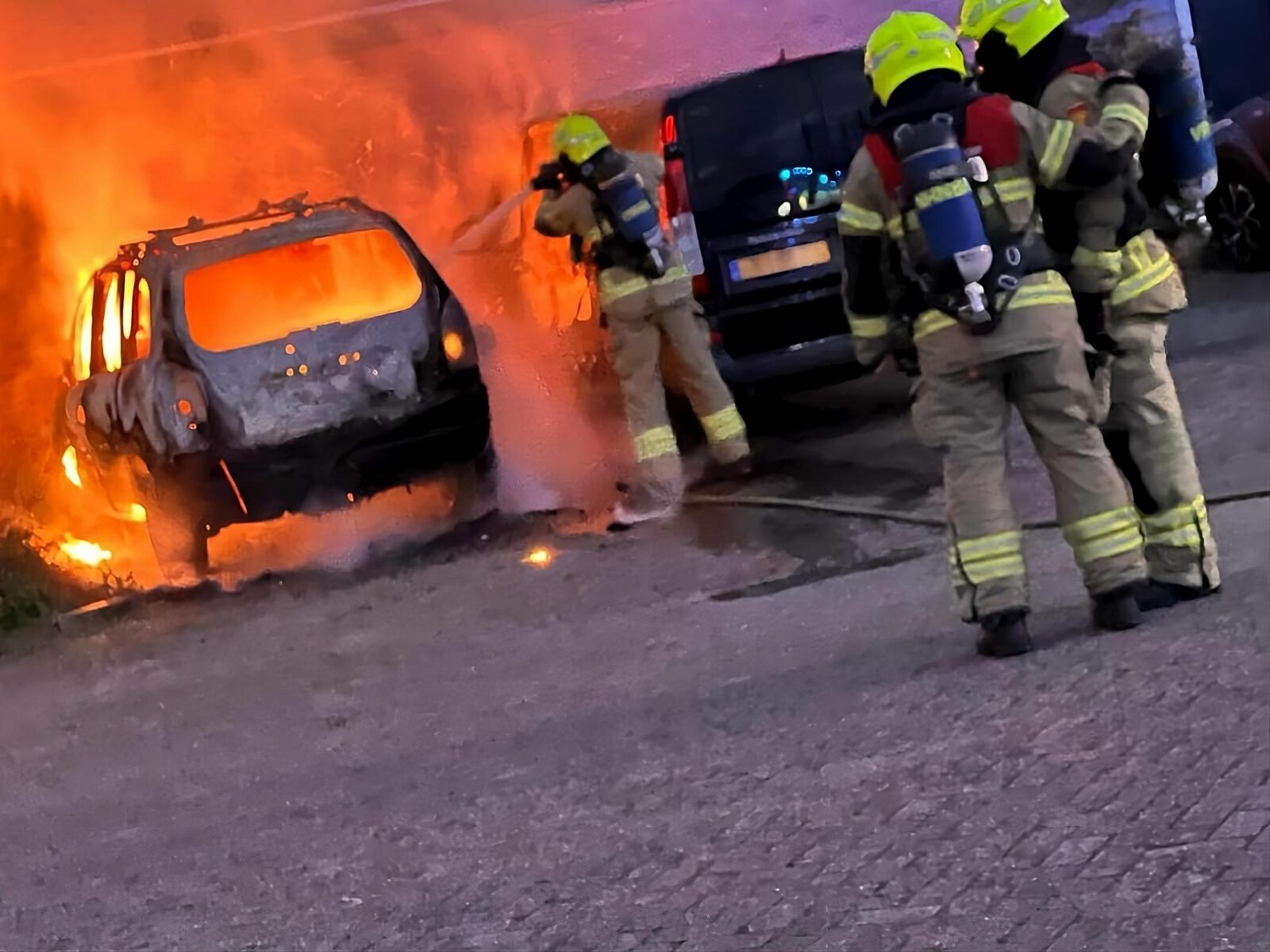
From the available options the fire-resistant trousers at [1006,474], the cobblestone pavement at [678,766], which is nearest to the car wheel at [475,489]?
the cobblestone pavement at [678,766]

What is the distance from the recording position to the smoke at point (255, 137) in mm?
10078

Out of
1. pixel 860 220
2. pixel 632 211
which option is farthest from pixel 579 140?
pixel 860 220

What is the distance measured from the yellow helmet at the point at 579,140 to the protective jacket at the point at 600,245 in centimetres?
15

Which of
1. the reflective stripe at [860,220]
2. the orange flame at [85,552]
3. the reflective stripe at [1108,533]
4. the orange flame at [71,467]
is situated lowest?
the reflective stripe at [1108,533]

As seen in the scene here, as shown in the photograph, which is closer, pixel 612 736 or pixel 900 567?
pixel 612 736

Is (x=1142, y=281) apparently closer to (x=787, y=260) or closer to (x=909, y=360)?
(x=909, y=360)

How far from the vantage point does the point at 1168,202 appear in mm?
4387

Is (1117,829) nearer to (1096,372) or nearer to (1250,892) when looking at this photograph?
(1250,892)

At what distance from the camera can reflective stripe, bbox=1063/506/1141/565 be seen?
4.15 metres

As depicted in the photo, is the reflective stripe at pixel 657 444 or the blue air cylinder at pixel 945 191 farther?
the reflective stripe at pixel 657 444

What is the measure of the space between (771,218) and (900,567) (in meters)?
2.61

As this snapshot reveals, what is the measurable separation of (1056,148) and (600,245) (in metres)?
3.25

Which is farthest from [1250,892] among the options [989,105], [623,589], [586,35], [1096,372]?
[586,35]

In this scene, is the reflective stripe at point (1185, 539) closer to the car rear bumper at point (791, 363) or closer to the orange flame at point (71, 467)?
the car rear bumper at point (791, 363)
